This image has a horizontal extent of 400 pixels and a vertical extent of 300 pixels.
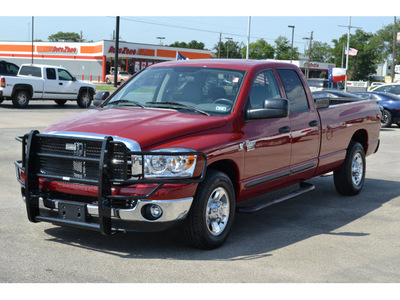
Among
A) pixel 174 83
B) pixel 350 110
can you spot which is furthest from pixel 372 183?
pixel 174 83

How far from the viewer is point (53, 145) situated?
5.55 m

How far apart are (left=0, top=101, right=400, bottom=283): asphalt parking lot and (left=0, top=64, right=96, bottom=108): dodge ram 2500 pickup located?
17.2m

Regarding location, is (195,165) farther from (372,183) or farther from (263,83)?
(372,183)

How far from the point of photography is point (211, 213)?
5668mm

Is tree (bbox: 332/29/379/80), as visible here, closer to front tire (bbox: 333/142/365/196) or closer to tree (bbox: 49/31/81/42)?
tree (bbox: 49/31/81/42)

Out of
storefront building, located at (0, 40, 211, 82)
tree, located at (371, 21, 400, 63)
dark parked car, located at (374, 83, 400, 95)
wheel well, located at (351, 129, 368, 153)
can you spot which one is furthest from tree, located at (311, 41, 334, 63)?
wheel well, located at (351, 129, 368, 153)

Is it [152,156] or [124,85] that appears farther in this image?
[124,85]

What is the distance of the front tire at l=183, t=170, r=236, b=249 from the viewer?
543cm

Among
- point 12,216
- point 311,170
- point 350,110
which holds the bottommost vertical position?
point 12,216

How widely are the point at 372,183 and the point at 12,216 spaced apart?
6074 millimetres

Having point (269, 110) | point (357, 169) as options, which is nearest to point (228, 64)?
point (269, 110)

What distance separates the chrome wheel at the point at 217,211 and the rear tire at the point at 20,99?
20.3 m

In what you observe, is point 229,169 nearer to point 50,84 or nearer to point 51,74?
point 50,84

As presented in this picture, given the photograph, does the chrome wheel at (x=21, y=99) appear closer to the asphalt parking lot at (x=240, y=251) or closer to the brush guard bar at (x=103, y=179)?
the asphalt parking lot at (x=240, y=251)
